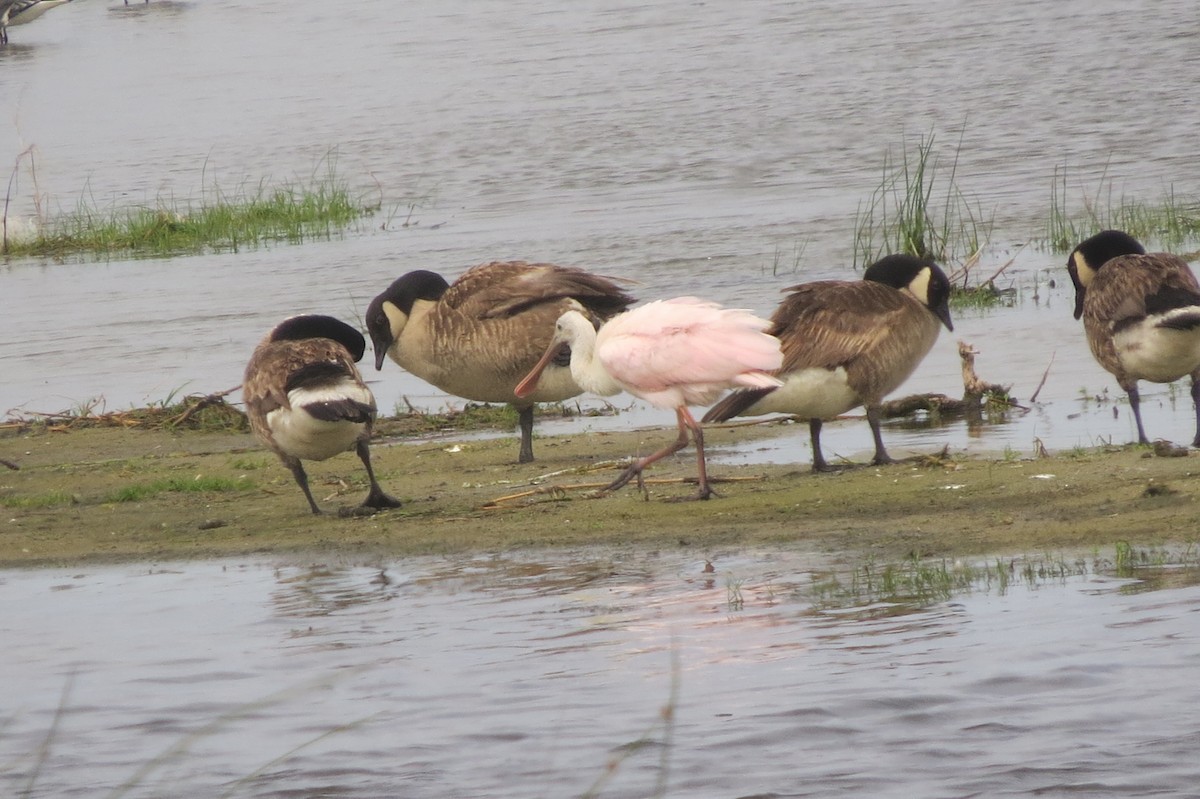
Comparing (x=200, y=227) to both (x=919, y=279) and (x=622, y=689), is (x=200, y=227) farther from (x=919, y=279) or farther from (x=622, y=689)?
(x=622, y=689)

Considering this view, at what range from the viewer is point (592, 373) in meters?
9.27

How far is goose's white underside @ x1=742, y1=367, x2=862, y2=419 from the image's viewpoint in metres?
8.84

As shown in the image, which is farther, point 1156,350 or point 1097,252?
point 1097,252

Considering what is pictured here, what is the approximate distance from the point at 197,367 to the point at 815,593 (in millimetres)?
8458

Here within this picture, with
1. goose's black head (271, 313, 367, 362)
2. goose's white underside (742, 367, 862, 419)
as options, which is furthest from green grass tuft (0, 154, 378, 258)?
goose's white underside (742, 367, 862, 419)

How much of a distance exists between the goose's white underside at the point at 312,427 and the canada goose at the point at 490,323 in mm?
1672

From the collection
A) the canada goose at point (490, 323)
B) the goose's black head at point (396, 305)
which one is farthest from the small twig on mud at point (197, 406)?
the canada goose at point (490, 323)

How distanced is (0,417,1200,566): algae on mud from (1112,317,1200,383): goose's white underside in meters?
0.68

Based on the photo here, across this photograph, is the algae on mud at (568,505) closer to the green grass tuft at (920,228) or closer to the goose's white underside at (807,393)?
the goose's white underside at (807,393)

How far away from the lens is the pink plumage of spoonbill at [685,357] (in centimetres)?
861

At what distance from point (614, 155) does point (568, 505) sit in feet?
57.1

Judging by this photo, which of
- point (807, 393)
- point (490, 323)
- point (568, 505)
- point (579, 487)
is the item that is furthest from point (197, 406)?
point (807, 393)

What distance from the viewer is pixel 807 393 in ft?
29.2

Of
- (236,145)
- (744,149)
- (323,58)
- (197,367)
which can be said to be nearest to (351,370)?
(197,367)
